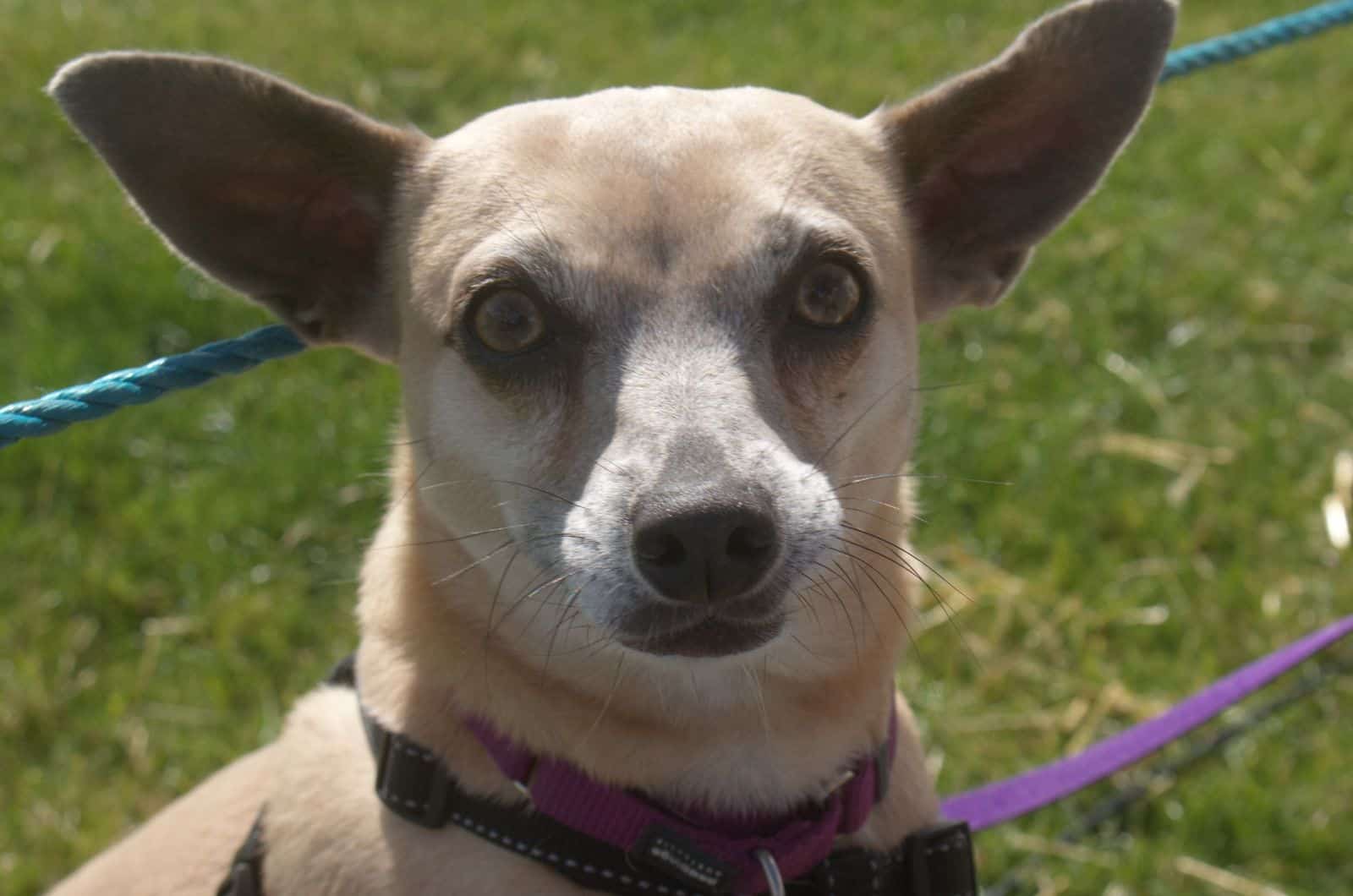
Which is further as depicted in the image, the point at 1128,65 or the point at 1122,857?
the point at 1122,857

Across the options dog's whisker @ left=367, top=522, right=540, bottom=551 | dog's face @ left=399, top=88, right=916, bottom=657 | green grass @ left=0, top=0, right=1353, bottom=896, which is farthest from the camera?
green grass @ left=0, top=0, right=1353, bottom=896

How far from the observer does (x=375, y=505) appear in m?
4.64

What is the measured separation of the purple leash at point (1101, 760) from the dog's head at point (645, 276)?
3.53 feet

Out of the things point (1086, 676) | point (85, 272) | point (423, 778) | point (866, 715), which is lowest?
point (1086, 676)

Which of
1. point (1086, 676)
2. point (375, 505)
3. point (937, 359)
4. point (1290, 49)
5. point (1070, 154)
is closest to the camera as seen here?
point (1070, 154)

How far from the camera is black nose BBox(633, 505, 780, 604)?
1982mm

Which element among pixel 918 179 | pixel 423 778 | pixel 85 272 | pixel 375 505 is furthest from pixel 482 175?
pixel 85 272

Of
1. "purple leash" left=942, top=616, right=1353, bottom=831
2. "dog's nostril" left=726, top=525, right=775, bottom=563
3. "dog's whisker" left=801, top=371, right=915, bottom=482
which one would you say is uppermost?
"dog's nostril" left=726, top=525, right=775, bottom=563

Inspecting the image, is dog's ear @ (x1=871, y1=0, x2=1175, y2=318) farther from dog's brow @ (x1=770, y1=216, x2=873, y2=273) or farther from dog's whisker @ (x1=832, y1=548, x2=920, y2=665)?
dog's whisker @ (x1=832, y1=548, x2=920, y2=665)

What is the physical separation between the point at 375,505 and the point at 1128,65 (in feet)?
9.71

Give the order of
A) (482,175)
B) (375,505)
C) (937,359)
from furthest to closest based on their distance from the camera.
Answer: (937,359)
(375,505)
(482,175)

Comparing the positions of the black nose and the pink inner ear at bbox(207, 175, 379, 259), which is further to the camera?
the pink inner ear at bbox(207, 175, 379, 259)

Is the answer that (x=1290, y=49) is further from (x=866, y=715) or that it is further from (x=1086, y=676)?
(x=866, y=715)

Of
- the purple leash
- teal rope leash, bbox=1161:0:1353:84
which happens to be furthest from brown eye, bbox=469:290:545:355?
the purple leash
